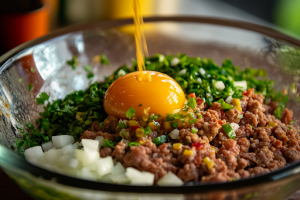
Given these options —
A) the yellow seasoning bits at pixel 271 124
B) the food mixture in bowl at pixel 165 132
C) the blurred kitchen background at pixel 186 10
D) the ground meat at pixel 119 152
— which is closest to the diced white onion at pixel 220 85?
the food mixture in bowl at pixel 165 132

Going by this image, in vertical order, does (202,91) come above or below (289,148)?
above

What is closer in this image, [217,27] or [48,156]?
[48,156]

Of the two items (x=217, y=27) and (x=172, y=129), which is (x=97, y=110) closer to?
(x=172, y=129)

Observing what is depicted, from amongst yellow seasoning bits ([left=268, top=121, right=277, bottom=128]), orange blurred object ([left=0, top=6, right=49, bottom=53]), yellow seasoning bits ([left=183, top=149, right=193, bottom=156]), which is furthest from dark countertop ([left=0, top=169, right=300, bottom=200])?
orange blurred object ([left=0, top=6, right=49, bottom=53])

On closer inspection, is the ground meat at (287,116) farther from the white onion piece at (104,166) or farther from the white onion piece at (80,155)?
the white onion piece at (80,155)

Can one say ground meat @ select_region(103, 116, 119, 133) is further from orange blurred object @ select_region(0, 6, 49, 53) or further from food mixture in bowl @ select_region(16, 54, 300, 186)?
orange blurred object @ select_region(0, 6, 49, 53)

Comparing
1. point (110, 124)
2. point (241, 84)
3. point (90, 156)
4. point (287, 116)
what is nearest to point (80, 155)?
point (90, 156)

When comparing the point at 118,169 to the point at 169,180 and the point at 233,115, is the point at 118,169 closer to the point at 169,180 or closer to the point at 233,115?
the point at 169,180

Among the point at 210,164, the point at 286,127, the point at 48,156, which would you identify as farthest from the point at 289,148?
the point at 48,156
